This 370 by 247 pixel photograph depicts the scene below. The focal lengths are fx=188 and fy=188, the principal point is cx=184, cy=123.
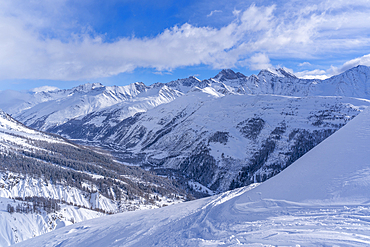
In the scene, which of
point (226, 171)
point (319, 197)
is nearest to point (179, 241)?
point (319, 197)

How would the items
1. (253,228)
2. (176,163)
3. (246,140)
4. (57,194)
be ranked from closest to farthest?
(253,228) → (57,194) → (246,140) → (176,163)

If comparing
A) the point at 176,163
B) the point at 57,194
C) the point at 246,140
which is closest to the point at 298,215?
Answer: the point at 57,194

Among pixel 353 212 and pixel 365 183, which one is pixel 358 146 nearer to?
pixel 365 183

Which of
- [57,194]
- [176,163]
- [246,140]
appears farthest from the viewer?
[176,163]

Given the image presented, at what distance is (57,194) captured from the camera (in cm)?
7100

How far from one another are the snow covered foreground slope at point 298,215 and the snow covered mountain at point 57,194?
33152mm

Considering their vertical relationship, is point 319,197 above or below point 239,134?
below

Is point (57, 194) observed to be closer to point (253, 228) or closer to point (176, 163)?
point (253, 228)

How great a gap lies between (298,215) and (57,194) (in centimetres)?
8273

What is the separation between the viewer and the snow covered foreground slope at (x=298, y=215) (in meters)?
11.5

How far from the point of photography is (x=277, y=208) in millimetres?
16438

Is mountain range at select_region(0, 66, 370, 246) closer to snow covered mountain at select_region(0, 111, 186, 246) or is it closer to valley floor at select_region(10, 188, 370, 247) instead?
snow covered mountain at select_region(0, 111, 186, 246)

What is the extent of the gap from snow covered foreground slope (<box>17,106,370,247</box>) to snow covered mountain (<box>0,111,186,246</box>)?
33.2 meters

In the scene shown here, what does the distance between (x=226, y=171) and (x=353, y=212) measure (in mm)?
110569
